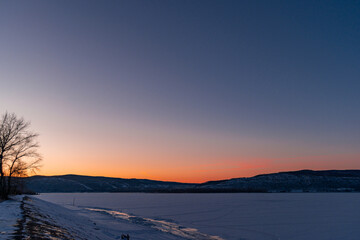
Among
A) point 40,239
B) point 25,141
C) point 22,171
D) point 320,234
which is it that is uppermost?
point 25,141

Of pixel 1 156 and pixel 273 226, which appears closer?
pixel 273 226

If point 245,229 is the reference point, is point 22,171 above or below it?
above

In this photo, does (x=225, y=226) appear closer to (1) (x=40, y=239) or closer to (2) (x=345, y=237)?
(2) (x=345, y=237)

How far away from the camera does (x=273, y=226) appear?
34.1 m

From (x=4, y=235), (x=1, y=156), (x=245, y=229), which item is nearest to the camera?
(x=4, y=235)

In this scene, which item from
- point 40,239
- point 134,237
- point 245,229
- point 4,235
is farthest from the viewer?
point 245,229

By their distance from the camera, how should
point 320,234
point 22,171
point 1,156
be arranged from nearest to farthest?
1. point 320,234
2. point 1,156
3. point 22,171

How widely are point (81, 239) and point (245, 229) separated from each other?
20597 mm

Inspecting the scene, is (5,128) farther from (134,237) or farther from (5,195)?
(134,237)

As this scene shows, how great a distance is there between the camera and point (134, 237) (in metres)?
25.9

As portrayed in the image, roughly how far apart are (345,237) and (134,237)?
22036mm

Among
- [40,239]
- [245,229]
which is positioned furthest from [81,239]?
[245,229]

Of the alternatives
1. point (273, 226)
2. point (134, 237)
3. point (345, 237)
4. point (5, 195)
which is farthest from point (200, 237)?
point (5, 195)

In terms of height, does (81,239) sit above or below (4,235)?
below
